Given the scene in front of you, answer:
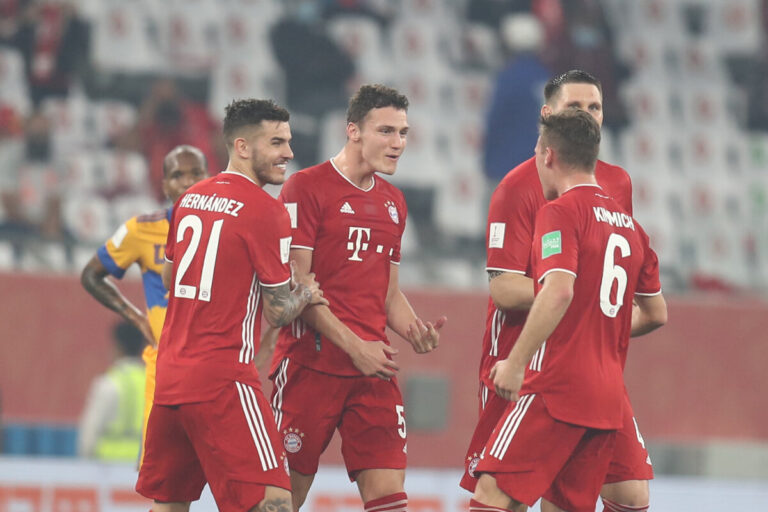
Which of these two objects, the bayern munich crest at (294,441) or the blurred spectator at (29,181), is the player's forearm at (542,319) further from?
the blurred spectator at (29,181)

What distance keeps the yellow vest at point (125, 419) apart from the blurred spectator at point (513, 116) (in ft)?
15.4

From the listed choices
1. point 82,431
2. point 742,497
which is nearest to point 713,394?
point 742,497

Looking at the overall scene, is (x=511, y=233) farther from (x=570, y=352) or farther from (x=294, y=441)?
(x=294, y=441)

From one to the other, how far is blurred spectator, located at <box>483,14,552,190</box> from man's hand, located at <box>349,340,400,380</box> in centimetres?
654

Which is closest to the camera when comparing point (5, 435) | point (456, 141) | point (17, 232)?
point (5, 435)

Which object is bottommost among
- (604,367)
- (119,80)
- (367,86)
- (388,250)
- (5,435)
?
(5,435)

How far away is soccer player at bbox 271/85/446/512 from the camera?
5977mm

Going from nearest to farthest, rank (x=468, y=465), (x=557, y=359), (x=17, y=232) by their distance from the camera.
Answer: (x=557, y=359) → (x=468, y=465) → (x=17, y=232)

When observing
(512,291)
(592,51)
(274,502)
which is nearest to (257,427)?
(274,502)

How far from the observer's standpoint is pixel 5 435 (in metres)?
10.1

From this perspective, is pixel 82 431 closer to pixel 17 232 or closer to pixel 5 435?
pixel 5 435

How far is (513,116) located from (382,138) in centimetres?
679

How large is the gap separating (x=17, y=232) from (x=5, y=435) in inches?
70.9

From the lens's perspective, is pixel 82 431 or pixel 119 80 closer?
pixel 82 431
